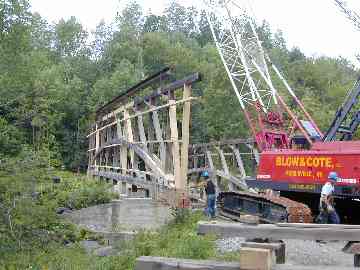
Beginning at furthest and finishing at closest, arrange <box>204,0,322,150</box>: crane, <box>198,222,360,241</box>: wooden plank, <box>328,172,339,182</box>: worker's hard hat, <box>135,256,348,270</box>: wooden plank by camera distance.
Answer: <box>204,0,322,150</box>: crane, <box>328,172,339,182</box>: worker's hard hat, <box>198,222,360,241</box>: wooden plank, <box>135,256,348,270</box>: wooden plank

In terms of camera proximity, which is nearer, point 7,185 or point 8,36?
→ point 7,185

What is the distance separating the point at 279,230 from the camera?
5102 millimetres

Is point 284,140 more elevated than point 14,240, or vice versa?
point 284,140

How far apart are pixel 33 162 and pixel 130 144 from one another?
1481 centimetres

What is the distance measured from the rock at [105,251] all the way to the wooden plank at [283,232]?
24.6 ft

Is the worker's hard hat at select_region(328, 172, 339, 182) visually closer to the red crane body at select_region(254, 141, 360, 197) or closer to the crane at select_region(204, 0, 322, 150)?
the red crane body at select_region(254, 141, 360, 197)

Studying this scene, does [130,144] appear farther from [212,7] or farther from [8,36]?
[212,7]

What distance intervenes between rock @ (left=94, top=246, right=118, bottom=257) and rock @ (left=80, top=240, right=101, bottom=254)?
31cm

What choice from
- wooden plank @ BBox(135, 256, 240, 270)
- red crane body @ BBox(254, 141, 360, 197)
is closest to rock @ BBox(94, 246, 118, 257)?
red crane body @ BBox(254, 141, 360, 197)

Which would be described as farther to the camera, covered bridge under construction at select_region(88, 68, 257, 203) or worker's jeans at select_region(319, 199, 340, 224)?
covered bridge under construction at select_region(88, 68, 257, 203)

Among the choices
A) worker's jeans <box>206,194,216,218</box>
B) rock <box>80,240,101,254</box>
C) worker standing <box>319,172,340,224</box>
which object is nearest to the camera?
worker standing <box>319,172,340,224</box>

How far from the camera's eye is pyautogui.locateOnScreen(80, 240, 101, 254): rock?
45.1 ft

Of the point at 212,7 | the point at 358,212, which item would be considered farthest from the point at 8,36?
the point at 358,212

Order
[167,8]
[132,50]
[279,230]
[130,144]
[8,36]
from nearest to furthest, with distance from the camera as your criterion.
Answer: [279,230]
[8,36]
[130,144]
[132,50]
[167,8]
